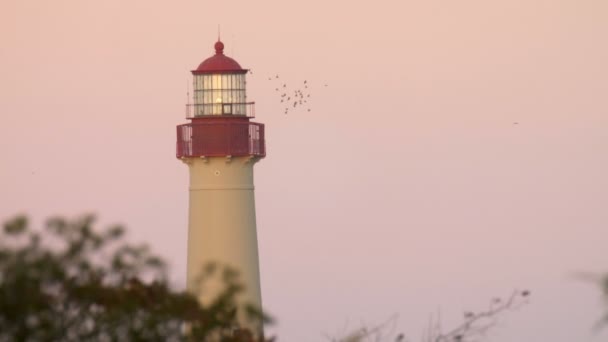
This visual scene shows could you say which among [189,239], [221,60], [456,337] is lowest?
[456,337]

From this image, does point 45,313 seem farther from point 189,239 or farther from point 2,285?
point 189,239

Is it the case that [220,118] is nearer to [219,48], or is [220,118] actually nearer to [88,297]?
[219,48]

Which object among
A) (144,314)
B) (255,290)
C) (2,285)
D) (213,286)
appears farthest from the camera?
(255,290)

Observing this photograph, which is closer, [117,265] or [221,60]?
[117,265]

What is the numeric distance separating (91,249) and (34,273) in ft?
2.85

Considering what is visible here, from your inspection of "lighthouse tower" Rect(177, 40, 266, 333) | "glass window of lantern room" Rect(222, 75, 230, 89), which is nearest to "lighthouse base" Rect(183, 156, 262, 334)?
"lighthouse tower" Rect(177, 40, 266, 333)

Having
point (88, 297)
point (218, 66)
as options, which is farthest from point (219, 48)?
point (88, 297)

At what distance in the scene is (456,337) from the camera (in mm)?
24281

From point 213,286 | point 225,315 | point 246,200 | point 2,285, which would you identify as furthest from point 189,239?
point 2,285

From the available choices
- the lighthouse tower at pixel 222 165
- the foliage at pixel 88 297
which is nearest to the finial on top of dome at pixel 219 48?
the lighthouse tower at pixel 222 165

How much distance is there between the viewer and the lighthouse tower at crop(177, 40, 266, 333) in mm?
43938

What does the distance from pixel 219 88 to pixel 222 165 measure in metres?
1.53

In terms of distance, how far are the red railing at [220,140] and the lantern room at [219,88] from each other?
31 cm

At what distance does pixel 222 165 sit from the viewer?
4450 centimetres
